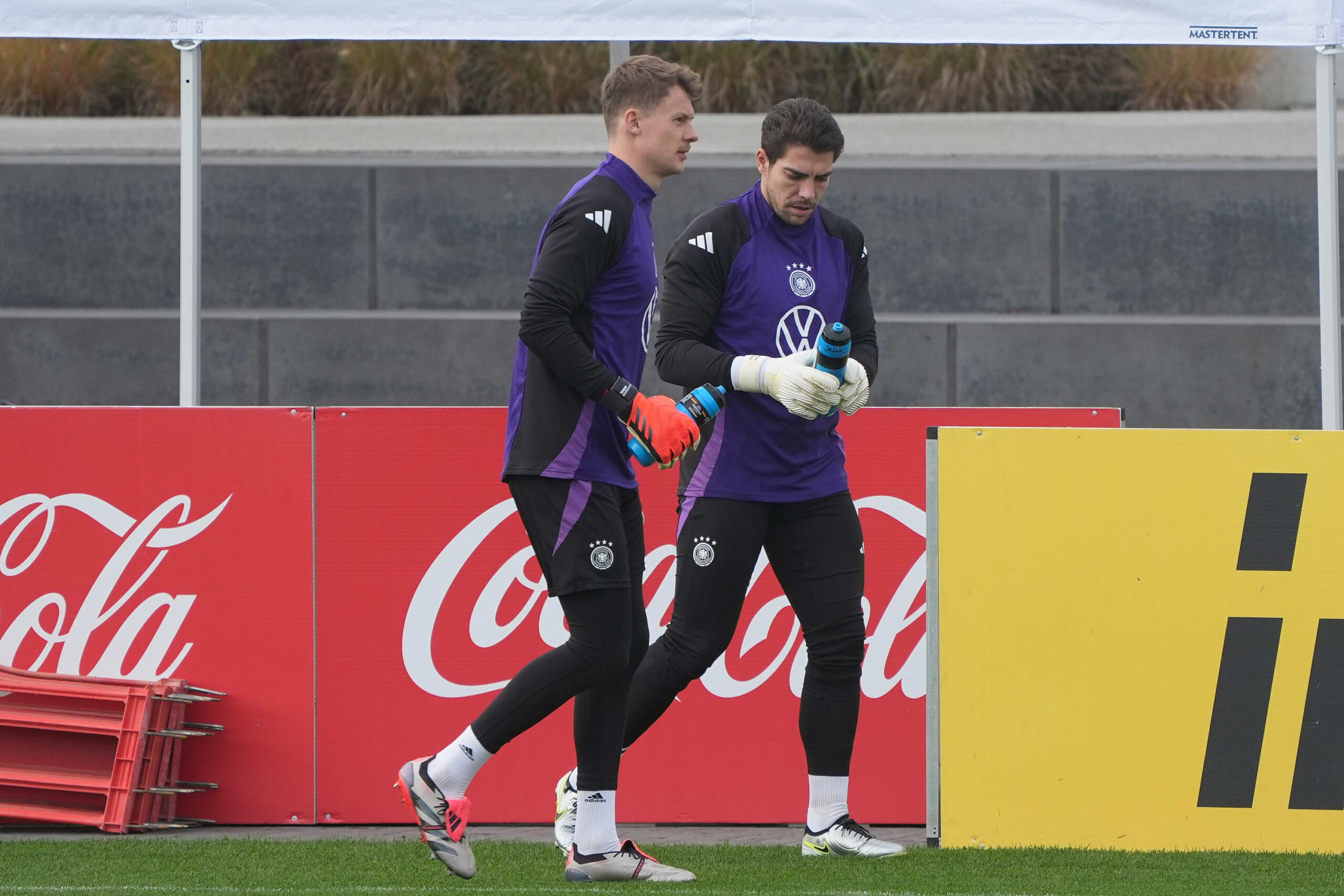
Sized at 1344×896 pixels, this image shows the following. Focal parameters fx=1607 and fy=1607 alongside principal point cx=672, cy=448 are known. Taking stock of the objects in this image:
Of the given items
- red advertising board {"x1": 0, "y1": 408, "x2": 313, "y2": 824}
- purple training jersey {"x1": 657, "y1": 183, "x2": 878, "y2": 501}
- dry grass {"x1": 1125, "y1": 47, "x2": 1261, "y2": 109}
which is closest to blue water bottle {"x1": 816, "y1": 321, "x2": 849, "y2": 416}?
purple training jersey {"x1": 657, "y1": 183, "x2": 878, "y2": 501}

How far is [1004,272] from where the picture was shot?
9047 mm

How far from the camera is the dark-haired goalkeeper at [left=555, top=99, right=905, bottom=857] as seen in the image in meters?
4.00

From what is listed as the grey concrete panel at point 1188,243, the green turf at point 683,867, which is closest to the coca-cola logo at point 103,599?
the green turf at point 683,867

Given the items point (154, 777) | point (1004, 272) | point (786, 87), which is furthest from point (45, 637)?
point (786, 87)

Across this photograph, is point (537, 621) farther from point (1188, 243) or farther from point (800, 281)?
point (1188, 243)

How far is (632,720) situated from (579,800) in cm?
38

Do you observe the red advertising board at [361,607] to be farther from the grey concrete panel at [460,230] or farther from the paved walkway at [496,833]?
the grey concrete panel at [460,230]

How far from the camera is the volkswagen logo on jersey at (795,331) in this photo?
407 cm

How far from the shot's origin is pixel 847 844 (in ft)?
13.5

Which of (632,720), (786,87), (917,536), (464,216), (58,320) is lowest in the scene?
(632,720)

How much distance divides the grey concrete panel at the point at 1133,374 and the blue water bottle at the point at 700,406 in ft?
16.8

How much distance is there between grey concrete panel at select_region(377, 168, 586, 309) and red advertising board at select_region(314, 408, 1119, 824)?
4297 mm

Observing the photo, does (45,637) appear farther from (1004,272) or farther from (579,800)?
(1004,272)

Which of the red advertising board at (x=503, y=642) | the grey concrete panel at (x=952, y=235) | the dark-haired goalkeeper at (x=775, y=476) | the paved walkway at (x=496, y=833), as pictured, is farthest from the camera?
the grey concrete panel at (x=952, y=235)
